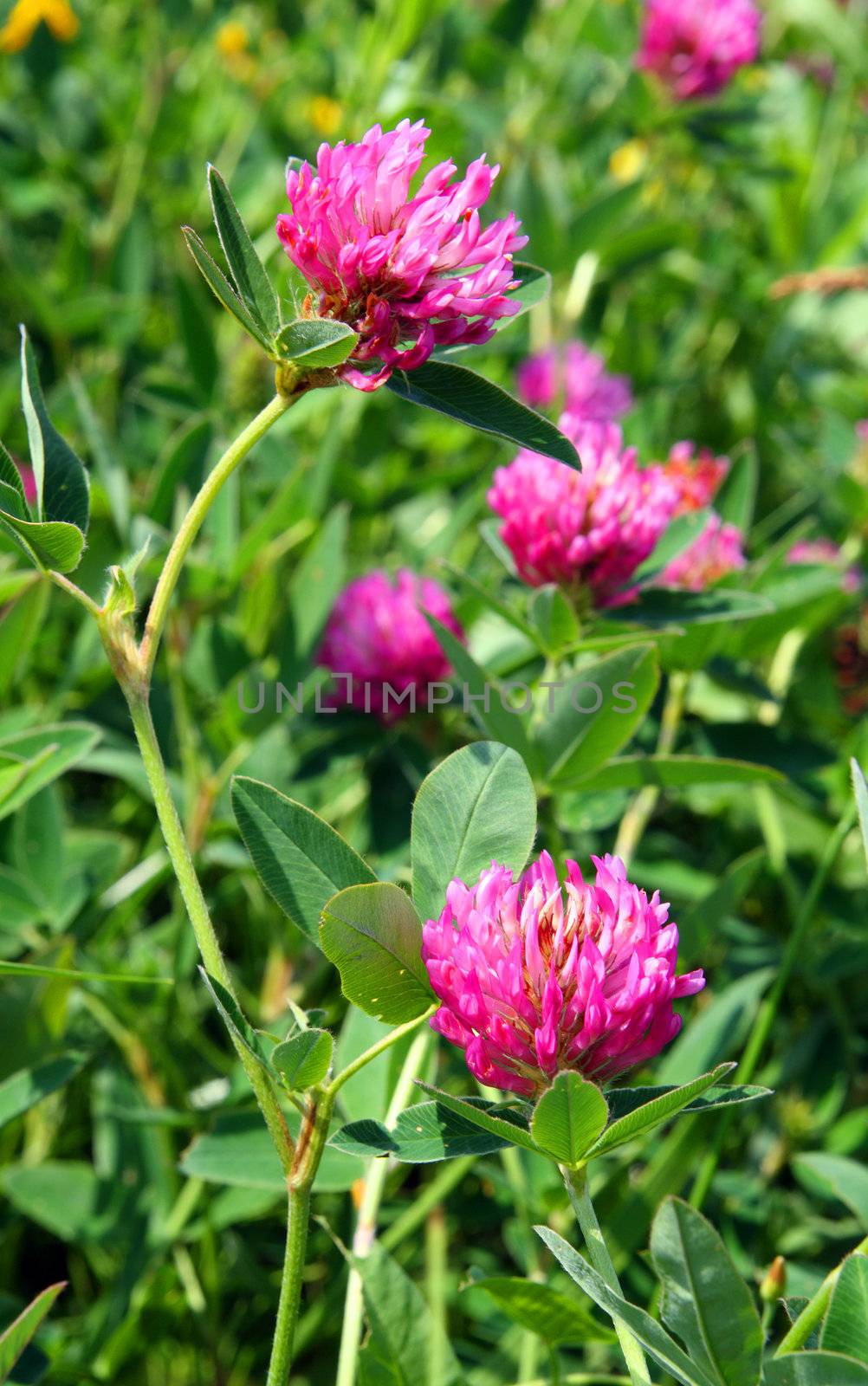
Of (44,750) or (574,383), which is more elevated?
(574,383)

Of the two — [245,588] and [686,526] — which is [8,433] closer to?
[245,588]

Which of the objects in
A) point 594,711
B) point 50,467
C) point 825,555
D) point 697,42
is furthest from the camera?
point 697,42

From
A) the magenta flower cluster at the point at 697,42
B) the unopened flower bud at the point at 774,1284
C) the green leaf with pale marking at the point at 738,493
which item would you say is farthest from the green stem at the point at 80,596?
the magenta flower cluster at the point at 697,42

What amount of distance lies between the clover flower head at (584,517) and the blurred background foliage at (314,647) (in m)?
0.15

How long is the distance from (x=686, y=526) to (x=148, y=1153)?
669mm

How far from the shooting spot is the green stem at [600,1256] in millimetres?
597

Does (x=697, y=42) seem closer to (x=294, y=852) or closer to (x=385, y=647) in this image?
(x=385, y=647)

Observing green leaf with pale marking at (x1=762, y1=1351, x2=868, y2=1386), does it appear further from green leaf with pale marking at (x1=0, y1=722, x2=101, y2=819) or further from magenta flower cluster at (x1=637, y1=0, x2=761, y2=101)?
magenta flower cluster at (x1=637, y1=0, x2=761, y2=101)

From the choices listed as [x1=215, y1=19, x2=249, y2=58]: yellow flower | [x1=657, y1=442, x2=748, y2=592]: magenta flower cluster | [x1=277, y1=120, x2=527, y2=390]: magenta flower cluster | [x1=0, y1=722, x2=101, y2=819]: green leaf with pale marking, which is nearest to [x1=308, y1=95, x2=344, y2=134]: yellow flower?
[x1=215, y1=19, x2=249, y2=58]: yellow flower

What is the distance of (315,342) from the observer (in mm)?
642

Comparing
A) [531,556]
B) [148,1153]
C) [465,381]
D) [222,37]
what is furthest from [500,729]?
[222,37]

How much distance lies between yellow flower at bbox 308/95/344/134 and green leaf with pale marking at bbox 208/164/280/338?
1.60m

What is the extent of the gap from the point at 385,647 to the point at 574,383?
72cm

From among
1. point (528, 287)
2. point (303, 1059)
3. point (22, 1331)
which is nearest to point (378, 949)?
point (303, 1059)
